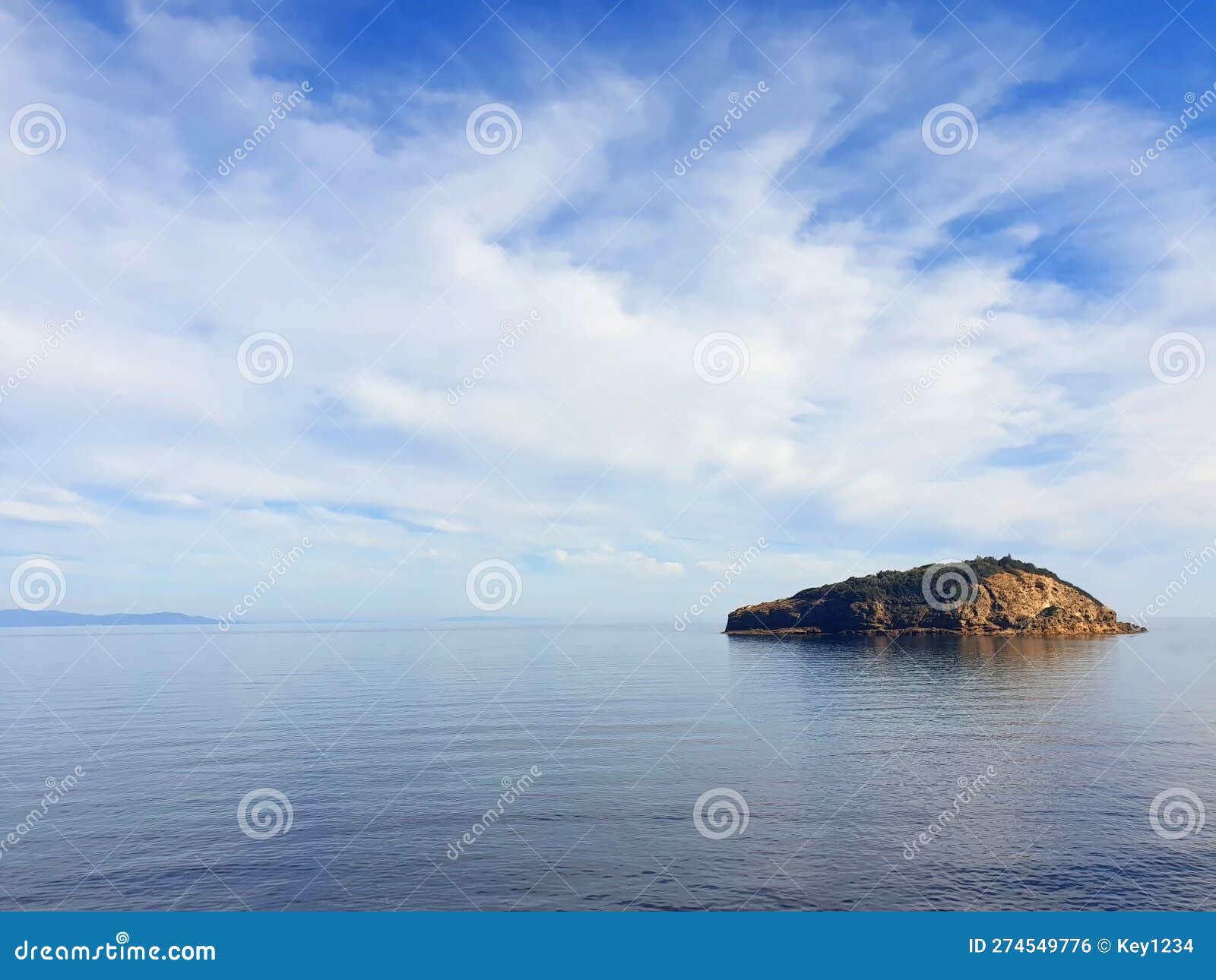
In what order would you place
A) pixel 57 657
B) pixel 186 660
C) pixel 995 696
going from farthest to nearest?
1. pixel 57 657
2. pixel 186 660
3. pixel 995 696

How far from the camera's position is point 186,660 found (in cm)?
14650

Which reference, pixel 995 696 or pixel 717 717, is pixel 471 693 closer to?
pixel 717 717

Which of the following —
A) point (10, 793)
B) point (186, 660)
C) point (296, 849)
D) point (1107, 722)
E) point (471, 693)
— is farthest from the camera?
point (186, 660)

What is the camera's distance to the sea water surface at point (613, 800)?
2636cm

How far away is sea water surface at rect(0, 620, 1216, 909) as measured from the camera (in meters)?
26.4

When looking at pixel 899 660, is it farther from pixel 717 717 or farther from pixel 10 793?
pixel 10 793

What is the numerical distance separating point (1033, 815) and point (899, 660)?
3675 inches

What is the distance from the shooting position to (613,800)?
36969 mm

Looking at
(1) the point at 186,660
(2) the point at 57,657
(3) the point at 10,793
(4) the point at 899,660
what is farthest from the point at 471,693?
(2) the point at 57,657

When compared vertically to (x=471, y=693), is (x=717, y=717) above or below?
below

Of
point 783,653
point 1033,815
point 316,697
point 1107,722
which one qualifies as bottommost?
point 1033,815

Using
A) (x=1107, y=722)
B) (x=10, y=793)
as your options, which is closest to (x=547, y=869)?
(x=10, y=793)

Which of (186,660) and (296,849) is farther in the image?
(186,660)

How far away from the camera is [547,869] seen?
28.0 m
